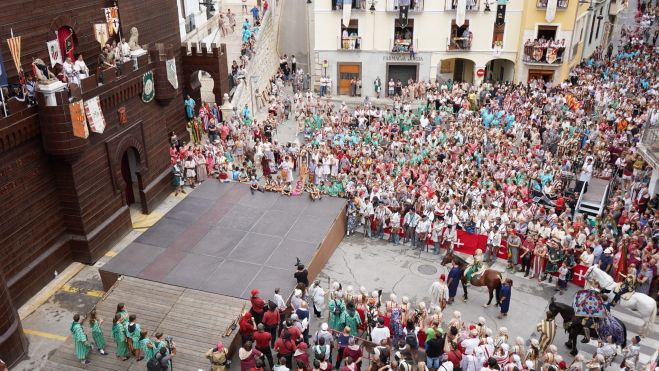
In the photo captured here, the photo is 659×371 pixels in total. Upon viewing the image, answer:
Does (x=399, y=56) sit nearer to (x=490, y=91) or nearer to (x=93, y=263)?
(x=490, y=91)

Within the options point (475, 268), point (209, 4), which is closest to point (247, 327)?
point (475, 268)

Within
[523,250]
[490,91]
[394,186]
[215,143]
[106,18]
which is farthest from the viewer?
[490,91]

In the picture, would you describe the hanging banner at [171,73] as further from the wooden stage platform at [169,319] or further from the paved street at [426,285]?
the paved street at [426,285]

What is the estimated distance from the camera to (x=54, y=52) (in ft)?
60.4

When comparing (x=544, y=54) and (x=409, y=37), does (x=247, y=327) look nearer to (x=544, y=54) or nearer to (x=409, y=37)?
(x=409, y=37)

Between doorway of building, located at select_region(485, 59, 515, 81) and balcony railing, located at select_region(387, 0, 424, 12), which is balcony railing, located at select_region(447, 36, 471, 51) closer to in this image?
balcony railing, located at select_region(387, 0, 424, 12)

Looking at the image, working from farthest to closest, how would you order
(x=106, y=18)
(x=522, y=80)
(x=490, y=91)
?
1. (x=522, y=80)
2. (x=490, y=91)
3. (x=106, y=18)

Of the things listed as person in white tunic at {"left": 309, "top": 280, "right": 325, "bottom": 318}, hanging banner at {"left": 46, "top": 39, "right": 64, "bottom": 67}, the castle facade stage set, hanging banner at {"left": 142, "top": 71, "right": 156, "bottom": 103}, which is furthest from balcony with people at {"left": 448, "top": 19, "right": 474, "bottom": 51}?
hanging banner at {"left": 46, "top": 39, "right": 64, "bottom": 67}

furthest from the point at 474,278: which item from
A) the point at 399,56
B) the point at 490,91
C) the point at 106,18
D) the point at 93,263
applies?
the point at 399,56

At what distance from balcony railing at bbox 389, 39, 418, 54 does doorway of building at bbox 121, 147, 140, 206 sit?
922 inches

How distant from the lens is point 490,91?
3681cm

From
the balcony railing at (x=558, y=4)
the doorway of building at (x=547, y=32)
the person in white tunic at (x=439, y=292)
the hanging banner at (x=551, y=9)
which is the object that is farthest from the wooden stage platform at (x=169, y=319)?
the doorway of building at (x=547, y=32)

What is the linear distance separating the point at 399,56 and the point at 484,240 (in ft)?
76.4

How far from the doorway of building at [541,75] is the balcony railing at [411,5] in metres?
9.06
